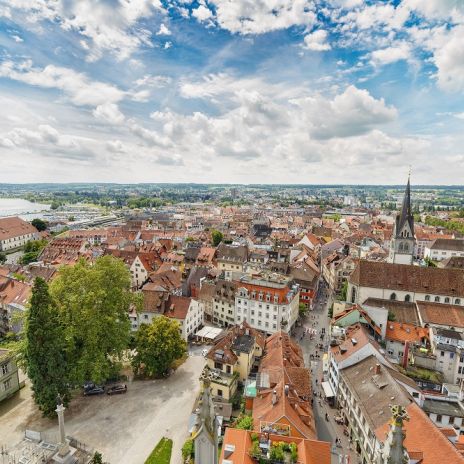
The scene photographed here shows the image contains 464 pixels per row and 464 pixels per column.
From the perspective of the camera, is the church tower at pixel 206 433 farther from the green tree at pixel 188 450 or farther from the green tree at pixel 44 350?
the green tree at pixel 44 350

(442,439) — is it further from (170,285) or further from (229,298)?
(170,285)

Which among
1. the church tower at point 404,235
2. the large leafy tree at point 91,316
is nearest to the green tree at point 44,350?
the large leafy tree at point 91,316

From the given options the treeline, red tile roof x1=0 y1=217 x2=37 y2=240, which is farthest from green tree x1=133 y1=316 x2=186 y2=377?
the treeline

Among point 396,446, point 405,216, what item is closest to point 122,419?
point 396,446

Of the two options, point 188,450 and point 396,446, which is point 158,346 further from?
point 396,446

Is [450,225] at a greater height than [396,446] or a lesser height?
lesser

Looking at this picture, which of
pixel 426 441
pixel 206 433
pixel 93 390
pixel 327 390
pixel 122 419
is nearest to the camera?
pixel 206 433
